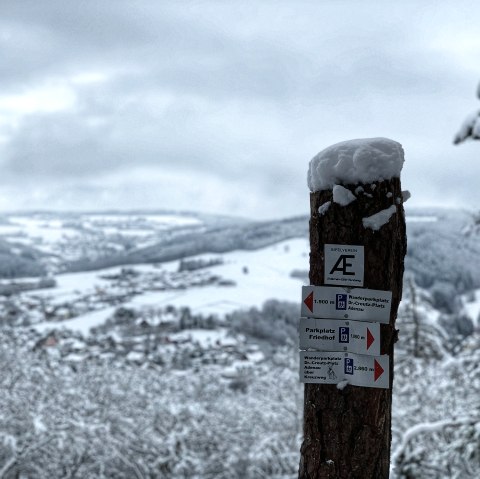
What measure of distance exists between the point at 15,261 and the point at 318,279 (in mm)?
131779

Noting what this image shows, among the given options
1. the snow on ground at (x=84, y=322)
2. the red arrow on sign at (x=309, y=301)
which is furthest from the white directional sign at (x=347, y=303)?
the snow on ground at (x=84, y=322)

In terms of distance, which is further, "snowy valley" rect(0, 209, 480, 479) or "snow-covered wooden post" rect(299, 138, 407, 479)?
"snowy valley" rect(0, 209, 480, 479)

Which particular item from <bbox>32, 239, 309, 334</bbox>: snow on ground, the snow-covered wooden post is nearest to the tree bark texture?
the snow-covered wooden post

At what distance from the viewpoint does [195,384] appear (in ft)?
69.2

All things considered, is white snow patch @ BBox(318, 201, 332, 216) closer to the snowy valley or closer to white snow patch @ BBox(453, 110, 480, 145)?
white snow patch @ BBox(453, 110, 480, 145)

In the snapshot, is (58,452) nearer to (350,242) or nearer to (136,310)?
(350,242)

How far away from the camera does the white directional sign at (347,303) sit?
220 cm

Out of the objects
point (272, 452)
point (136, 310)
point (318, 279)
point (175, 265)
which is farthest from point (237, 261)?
point (318, 279)

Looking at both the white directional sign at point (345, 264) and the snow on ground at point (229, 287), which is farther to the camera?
the snow on ground at point (229, 287)

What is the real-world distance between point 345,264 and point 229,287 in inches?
3276

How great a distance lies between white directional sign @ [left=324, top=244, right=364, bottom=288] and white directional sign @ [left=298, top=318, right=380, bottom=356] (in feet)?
0.59

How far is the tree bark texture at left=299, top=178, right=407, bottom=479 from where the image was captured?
2.20 m

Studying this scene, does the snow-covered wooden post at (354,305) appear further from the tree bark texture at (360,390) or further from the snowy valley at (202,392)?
the snowy valley at (202,392)

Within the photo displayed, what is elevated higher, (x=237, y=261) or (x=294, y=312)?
(x=237, y=261)
